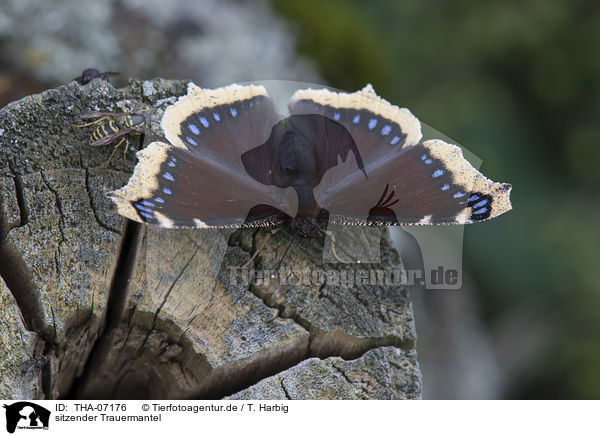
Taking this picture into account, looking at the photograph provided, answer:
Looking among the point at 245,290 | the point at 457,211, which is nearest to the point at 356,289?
the point at 245,290

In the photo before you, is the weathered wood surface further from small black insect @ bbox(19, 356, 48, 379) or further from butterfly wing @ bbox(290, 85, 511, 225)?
butterfly wing @ bbox(290, 85, 511, 225)

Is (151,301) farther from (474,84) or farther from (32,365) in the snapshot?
(474,84)

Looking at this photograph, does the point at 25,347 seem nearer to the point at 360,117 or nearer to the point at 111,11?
the point at 360,117
